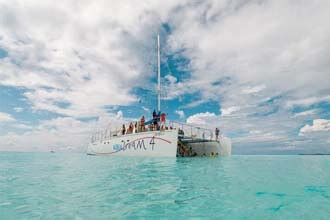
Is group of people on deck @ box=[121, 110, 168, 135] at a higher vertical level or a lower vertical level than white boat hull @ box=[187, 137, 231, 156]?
higher

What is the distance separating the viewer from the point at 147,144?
21.6 m

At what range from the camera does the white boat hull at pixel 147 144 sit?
66.6 feet

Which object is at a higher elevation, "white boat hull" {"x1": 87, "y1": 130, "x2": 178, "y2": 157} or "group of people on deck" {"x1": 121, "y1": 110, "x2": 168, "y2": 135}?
"group of people on deck" {"x1": 121, "y1": 110, "x2": 168, "y2": 135}

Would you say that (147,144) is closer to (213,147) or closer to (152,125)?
(152,125)

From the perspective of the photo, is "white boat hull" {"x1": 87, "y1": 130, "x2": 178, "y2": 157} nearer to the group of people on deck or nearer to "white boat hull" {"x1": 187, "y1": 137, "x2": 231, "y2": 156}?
the group of people on deck

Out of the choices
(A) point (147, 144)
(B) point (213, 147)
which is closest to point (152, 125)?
(A) point (147, 144)

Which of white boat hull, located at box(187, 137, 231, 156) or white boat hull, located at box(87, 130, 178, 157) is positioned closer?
white boat hull, located at box(87, 130, 178, 157)

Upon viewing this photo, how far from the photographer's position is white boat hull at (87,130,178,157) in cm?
2030

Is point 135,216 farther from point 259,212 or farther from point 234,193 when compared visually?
point 234,193

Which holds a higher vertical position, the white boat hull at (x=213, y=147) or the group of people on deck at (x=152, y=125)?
the group of people on deck at (x=152, y=125)

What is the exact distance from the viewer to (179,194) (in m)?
5.75

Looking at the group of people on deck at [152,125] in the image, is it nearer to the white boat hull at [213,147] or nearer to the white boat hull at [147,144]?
the white boat hull at [147,144]

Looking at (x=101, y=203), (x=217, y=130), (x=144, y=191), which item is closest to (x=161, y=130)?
(x=217, y=130)

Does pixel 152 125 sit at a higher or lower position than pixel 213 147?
higher
